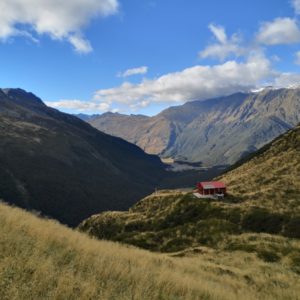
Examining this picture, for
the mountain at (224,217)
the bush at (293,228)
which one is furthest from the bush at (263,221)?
the bush at (293,228)

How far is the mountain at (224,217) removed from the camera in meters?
50.4

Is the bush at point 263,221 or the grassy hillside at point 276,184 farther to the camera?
the grassy hillside at point 276,184

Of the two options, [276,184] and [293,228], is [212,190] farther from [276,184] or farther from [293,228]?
[293,228]

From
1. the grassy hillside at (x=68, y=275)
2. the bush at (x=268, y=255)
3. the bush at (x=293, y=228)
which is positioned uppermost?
the grassy hillside at (x=68, y=275)

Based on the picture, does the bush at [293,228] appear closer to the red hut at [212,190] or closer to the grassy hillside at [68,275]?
the red hut at [212,190]

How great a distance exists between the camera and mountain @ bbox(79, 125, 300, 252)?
50438mm

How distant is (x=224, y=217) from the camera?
59844mm

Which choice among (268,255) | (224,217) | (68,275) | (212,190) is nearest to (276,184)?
(212,190)

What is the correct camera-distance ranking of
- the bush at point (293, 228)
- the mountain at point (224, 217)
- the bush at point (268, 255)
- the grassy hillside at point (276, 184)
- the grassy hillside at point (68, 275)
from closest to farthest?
the grassy hillside at point (68, 275)
the bush at point (268, 255)
the bush at point (293, 228)
the mountain at point (224, 217)
the grassy hillside at point (276, 184)

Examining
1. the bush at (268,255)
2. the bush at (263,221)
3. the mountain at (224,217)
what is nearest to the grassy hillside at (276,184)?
the mountain at (224,217)

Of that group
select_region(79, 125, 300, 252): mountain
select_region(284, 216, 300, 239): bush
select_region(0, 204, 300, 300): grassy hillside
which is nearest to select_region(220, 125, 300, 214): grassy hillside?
select_region(79, 125, 300, 252): mountain

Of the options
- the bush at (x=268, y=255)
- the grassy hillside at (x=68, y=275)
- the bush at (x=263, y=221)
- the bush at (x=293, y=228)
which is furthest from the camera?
the bush at (x=263, y=221)

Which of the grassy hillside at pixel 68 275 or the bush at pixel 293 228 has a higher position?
the grassy hillside at pixel 68 275

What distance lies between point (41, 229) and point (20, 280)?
5.68m
